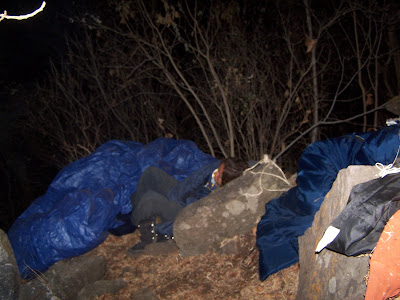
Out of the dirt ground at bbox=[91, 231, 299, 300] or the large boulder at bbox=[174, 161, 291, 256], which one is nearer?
the dirt ground at bbox=[91, 231, 299, 300]

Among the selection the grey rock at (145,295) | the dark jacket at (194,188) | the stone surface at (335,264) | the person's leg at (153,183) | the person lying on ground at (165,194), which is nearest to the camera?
the stone surface at (335,264)

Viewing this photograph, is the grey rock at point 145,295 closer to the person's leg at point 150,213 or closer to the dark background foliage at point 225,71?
the person's leg at point 150,213

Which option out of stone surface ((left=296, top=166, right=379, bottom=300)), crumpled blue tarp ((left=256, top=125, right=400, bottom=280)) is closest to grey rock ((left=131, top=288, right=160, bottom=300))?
crumpled blue tarp ((left=256, top=125, right=400, bottom=280))

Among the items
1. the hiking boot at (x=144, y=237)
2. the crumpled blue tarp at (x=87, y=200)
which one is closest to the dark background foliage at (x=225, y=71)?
the crumpled blue tarp at (x=87, y=200)

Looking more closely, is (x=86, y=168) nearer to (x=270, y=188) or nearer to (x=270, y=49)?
(x=270, y=188)

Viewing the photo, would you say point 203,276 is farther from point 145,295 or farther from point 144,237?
point 144,237

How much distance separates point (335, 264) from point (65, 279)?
2752mm

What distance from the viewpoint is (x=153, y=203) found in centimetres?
379

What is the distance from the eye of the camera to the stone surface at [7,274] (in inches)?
95.7

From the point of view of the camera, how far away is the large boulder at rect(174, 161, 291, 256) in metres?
3.16

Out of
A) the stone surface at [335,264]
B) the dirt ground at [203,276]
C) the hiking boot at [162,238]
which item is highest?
the stone surface at [335,264]

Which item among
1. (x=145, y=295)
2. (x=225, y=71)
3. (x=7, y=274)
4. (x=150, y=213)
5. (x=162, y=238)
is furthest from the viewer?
(x=225, y=71)

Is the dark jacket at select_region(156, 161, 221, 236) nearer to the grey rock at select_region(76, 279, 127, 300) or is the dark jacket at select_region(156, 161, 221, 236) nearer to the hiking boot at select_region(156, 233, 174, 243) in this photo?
the hiking boot at select_region(156, 233, 174, 243)

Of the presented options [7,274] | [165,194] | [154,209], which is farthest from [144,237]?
[7,274]
